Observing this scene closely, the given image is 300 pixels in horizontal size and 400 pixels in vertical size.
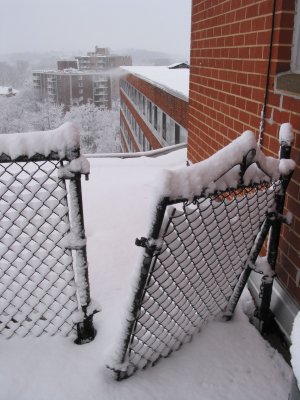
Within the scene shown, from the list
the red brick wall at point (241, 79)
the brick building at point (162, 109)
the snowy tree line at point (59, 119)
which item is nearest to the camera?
the red brick wall at point (241, 79)

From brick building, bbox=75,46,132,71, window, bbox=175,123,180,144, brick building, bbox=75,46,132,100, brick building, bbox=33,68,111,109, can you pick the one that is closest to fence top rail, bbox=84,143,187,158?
window, bbox=175,123,180,144

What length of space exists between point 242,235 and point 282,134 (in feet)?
2.36

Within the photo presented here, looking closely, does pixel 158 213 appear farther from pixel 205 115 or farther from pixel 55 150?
pixel 205 115

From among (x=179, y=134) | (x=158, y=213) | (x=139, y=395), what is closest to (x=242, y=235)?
(x=158, y=213)

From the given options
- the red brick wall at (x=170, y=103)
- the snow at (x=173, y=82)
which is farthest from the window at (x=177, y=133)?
the snow at (x=173, y=82)

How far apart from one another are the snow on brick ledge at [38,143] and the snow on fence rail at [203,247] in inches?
26.1

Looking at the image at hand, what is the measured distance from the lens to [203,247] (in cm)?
226

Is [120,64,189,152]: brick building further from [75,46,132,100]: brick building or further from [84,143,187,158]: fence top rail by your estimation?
[75,46,132,100]: brick building

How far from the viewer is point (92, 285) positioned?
3.42 meters

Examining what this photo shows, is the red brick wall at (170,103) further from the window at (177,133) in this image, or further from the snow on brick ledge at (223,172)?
the snow on brick ledge at (223,172)

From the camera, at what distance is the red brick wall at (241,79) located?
9.12 ft

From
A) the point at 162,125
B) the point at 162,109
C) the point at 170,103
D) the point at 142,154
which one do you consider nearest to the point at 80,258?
the point at 142,154

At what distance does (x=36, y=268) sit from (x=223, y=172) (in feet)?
4.62

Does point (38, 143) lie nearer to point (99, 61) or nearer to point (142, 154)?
point (142, 154)
